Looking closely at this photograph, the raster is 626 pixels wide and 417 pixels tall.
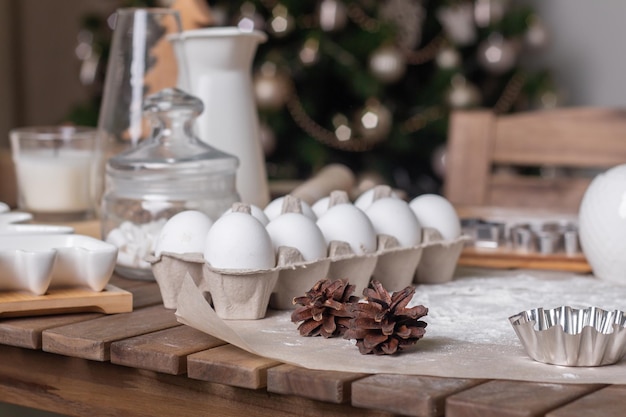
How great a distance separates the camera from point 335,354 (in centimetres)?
79

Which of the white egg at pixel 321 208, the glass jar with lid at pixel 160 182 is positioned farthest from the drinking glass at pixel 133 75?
the white egg at pixel 321 208

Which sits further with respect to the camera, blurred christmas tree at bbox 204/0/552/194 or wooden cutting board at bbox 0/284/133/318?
blurred christmas tree at bbox 204/0/552/194

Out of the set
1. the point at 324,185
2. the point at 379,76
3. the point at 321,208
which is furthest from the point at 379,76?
the point at 321,208

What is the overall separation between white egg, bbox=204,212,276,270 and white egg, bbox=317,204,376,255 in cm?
11

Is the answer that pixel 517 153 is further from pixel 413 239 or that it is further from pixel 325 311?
pixel 325 311

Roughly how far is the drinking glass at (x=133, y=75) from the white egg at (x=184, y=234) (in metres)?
0.36

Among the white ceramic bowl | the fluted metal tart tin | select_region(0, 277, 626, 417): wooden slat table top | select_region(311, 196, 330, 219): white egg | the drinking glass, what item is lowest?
select_region(0, 277, 626, 417): wooden slat table top

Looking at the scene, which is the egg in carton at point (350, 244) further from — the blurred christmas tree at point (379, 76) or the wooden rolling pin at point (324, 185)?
the blurred christmas tree at point (379, 76)

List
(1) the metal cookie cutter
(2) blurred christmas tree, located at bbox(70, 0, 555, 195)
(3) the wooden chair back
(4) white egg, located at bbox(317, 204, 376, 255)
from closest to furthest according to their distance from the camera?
(4) white egg, located at bbox(317, 204, 376, 255) → (1) the metal cookie cutter → (3) the wooden chair back → (2) blurred christmas tree, located at bbox(70, 0, 555, 195)

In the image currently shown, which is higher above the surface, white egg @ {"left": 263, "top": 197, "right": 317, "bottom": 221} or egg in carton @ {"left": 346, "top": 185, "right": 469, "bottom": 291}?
white egg @ {"left": 263, "top": 197, "right": 317, "bottom": 221}

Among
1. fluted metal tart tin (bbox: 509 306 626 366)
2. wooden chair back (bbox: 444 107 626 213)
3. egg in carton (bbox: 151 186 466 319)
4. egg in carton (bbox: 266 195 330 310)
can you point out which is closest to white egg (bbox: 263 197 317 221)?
egg in carton (bbox: 151 186 466 319)

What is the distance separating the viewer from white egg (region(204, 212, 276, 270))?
904mm

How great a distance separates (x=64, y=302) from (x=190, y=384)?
0.65 feet

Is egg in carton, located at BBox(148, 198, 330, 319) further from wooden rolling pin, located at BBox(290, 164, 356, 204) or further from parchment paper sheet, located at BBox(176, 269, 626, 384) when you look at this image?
wooden rolling pin, located at BBox(290, 164, 356, 204)
